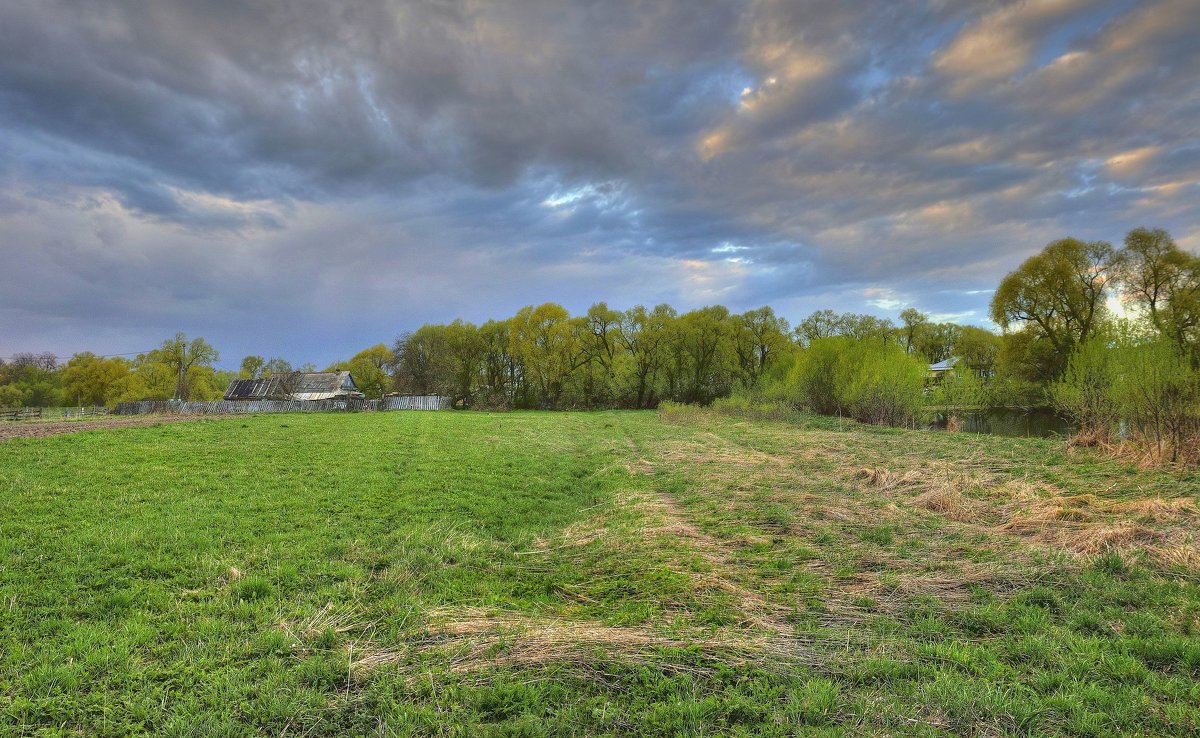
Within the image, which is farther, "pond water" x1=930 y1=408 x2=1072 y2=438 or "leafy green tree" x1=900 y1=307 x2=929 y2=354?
"leafy green tree" x1=900 y1=307 x2=929 y2=354

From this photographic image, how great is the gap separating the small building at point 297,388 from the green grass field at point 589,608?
63.2 meters

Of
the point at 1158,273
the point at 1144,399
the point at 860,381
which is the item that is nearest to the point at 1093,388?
the point at 1144,399

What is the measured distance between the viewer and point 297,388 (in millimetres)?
70188

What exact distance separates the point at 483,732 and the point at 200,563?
16.4ft

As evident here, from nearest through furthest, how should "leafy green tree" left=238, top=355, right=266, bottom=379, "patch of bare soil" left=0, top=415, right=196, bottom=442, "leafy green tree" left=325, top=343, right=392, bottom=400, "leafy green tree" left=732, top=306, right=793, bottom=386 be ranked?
"patch of bare soil" left=0, top=415, right=196, bottom=442 < "leafy green tree" left=732, top=306, right=793, bottom=386 < "leafy green tree" left=325, top=343, right=392, bottom=400 < "leafy green tree" left=238, top=355, right=266, bottom=379

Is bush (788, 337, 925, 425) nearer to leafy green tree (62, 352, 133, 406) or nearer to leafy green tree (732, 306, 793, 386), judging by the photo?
leafy green tree (732, 306, 793, 386)

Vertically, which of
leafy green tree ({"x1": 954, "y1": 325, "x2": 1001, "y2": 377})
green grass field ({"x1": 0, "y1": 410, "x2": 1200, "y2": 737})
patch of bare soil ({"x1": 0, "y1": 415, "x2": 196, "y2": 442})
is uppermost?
leafy green tree ({"x1": 954, "y1": 325, "x2": 1001, "y2": 377})

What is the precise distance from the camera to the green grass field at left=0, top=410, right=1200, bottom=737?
352 cm

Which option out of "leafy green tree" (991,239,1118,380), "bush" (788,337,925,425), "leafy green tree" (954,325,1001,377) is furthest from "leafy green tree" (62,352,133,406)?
"leafy green tree" (954,325,1001,377)

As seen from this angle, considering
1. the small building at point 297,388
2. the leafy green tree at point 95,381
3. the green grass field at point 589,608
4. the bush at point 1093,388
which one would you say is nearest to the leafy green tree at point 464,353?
the small building at point 297,388

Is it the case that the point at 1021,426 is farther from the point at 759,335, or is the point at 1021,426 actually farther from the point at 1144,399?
the point at 759,335

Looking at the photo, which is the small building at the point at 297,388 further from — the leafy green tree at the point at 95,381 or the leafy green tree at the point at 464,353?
the leafy green tree at the point at 95,381

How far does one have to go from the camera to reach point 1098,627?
4648 mm

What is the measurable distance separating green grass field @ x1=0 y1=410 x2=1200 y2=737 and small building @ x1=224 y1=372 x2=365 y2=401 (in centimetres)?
6317
